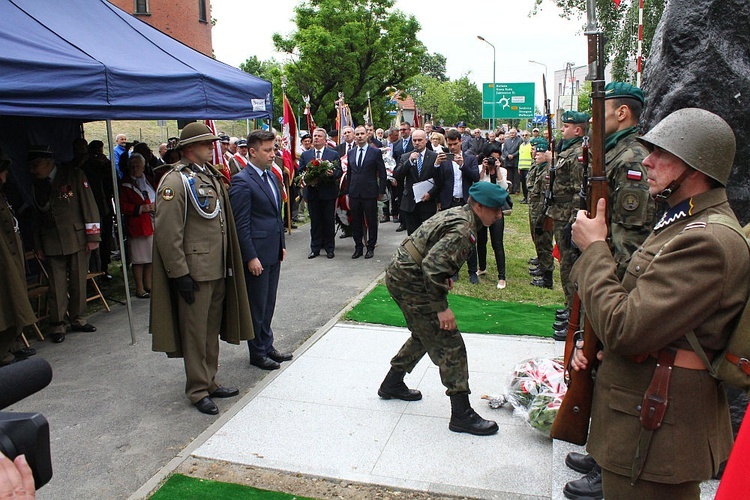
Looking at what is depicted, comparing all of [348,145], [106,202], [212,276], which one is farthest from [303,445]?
[348,145]

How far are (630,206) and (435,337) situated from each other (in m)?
1.53

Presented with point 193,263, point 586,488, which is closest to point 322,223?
point 193,263

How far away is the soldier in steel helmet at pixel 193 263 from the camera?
4590mm

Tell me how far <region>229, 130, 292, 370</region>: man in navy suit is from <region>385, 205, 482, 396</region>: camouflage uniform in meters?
1.49

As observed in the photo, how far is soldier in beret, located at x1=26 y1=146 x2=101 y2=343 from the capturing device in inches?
259

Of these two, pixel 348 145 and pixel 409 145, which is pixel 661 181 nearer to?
pixel 348 145

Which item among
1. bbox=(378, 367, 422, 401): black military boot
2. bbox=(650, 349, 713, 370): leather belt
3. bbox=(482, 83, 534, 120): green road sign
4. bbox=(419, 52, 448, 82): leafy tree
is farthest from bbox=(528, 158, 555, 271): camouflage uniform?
bbox=(419, 52, 448, 82): leafy tree

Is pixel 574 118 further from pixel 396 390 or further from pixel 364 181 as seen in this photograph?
pixel 364 181

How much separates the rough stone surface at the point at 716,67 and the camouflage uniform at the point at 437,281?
1463mm

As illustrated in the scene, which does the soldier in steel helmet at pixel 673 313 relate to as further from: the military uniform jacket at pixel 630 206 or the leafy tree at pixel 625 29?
the leafy tree at pixel 625 29

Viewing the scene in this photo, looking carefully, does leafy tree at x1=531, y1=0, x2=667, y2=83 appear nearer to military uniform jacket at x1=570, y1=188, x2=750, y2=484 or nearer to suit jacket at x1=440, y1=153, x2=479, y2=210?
suit jacket at x1=440, y1=153, x2=479, y2=210

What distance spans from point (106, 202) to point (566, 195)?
6330mm

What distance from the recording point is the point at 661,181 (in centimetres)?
208

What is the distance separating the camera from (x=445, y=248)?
3.94 meters
